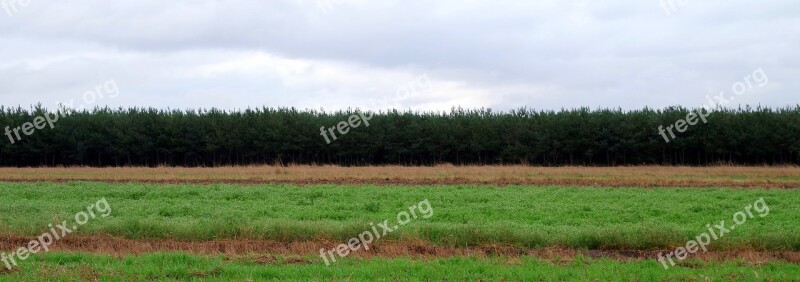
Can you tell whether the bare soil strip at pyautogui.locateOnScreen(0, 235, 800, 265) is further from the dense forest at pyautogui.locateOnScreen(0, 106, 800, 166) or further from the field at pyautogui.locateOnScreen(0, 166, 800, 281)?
the dense forest at pyautogui.locateOnScreen(0, 106, 800, 166)

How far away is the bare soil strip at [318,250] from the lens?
12984mm

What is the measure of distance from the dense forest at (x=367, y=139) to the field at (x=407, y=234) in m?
44.0

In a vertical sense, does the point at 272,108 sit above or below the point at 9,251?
above

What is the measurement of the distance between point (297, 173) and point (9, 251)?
2538 cm

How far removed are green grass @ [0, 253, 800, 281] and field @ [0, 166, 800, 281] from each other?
0.03 meters

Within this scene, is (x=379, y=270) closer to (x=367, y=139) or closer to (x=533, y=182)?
(x=533, y=182)

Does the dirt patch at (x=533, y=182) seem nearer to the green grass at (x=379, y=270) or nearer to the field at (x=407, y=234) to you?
the field at (x=407, y=234)

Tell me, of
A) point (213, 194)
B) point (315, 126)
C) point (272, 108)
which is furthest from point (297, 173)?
point (272, 108)

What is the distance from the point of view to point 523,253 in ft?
44.3

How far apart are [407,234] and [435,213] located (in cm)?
567

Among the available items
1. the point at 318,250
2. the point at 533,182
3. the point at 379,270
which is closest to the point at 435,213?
the point at 318,250

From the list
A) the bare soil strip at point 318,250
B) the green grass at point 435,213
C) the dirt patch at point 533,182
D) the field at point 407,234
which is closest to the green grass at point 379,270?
the field at point 407,234

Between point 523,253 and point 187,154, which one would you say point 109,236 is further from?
point 187,154

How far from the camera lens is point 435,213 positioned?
66.5ft
